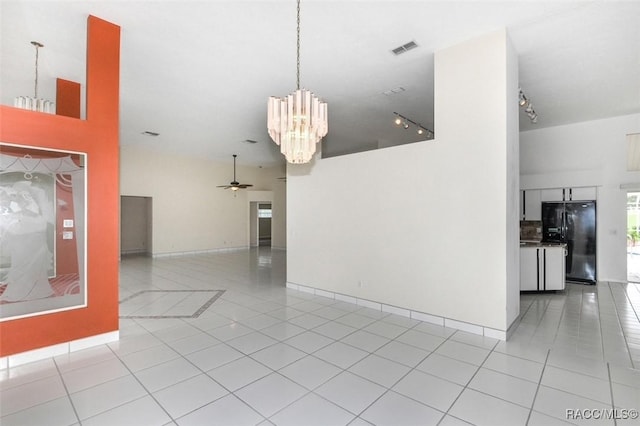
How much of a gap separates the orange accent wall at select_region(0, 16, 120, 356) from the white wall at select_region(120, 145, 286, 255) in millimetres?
7283

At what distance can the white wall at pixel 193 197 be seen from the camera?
1009 cm

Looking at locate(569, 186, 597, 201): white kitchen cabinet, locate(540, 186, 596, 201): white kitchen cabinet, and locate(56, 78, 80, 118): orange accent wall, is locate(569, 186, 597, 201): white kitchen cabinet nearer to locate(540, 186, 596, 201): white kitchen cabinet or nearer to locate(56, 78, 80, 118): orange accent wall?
locate(540, 186, 596, 201): white kitchen cabinet

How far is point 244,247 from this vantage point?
1308cm

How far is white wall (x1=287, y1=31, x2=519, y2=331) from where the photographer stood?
362 centimetres

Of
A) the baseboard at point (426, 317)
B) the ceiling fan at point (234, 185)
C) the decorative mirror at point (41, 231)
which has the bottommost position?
the baseboard at point (426, 317)

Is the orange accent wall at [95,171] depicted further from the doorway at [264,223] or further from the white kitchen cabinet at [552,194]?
the doorway at [264,223]

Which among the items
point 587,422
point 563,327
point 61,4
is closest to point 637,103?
point 563,327

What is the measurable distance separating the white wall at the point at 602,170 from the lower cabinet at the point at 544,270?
2.17 metres

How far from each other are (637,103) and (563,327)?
5.31 m

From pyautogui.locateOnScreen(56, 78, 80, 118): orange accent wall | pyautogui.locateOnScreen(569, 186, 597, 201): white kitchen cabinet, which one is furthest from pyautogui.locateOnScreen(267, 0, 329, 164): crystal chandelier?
pyautogui.locateOnScreen(569, 186, 597, 201): white kitchen cabinet

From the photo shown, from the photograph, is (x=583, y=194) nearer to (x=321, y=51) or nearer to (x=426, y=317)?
(x=426, y=317)

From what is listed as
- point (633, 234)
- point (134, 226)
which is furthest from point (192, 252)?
point (633, 234)

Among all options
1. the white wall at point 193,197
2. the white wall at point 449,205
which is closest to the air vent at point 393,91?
the white wall at point 449,205

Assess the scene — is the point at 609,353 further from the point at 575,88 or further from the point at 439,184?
the point at 575,88
